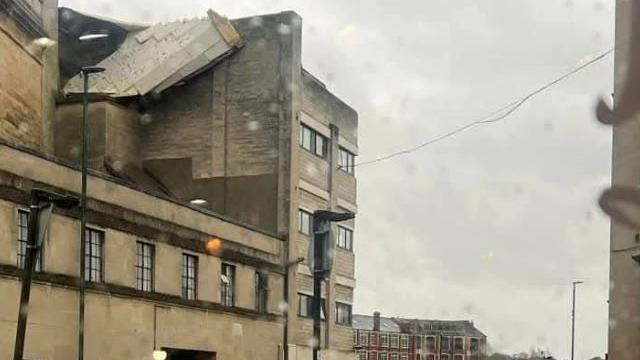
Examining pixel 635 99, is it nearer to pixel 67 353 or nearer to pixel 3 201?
pixel 3 201

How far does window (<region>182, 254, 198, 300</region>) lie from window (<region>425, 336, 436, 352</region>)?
13025cm

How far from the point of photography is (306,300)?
133ft

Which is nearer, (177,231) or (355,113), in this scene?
(177,231)

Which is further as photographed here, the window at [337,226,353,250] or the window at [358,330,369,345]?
the window at [358,330,369,345]

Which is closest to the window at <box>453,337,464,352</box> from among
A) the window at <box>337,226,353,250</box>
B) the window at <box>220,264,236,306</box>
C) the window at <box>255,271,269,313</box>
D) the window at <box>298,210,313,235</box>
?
the window at <box>337,226,353,250</box>

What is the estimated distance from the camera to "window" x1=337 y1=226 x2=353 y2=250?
44.6 metres

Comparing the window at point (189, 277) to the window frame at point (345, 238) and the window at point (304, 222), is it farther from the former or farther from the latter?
the window frame at point (345, 238)

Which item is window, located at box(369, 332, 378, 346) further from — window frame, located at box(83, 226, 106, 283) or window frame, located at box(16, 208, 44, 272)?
window frame, located at box(16, 208, 44, 272)

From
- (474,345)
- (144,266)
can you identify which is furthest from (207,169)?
(474,345)

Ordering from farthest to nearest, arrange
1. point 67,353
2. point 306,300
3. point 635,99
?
point 306,300 < point 67,353 < point 635,99

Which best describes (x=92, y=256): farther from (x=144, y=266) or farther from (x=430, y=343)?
(x=430, y=343)

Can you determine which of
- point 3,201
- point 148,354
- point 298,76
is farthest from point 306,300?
point 3,201

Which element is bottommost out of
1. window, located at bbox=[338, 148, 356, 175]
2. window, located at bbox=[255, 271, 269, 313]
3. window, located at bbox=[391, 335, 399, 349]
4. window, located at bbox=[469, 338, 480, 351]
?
window, located at bbox=[469, 338, 480, 351]

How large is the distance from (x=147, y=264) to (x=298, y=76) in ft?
44.0
